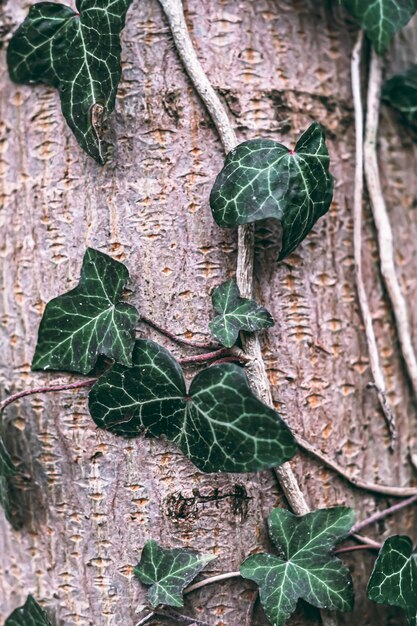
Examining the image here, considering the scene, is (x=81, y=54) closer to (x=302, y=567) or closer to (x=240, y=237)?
(x=240, y=237)

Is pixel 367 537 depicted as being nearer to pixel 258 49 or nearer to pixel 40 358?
pixel 40 358

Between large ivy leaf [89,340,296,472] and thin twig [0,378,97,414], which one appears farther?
thin twig [0,378,97,414]

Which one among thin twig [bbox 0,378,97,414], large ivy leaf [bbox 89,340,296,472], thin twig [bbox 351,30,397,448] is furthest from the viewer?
thin twig [bbox 351,30,397,448]

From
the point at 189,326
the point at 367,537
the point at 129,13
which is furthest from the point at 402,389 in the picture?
the point at 129,13

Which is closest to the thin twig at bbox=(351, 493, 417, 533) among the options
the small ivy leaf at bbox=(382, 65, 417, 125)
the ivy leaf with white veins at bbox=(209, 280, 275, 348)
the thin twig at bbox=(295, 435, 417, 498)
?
the thin twig at bbox=(295, 435, 417, 498)

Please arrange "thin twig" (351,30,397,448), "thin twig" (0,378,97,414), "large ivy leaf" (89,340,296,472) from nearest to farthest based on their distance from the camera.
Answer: "large ivy leaf" (89,340,296,472) < "thin twig" (0,378,97,414) < "thin twig" (351,30,397,448)

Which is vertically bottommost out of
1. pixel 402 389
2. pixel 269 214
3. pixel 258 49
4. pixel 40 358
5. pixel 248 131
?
pixel 402 389

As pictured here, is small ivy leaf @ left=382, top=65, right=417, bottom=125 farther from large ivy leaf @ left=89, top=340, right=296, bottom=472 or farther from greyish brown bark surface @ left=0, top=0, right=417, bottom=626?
large ivy leaf @ left=89, top=340, right=296, bottom=472
